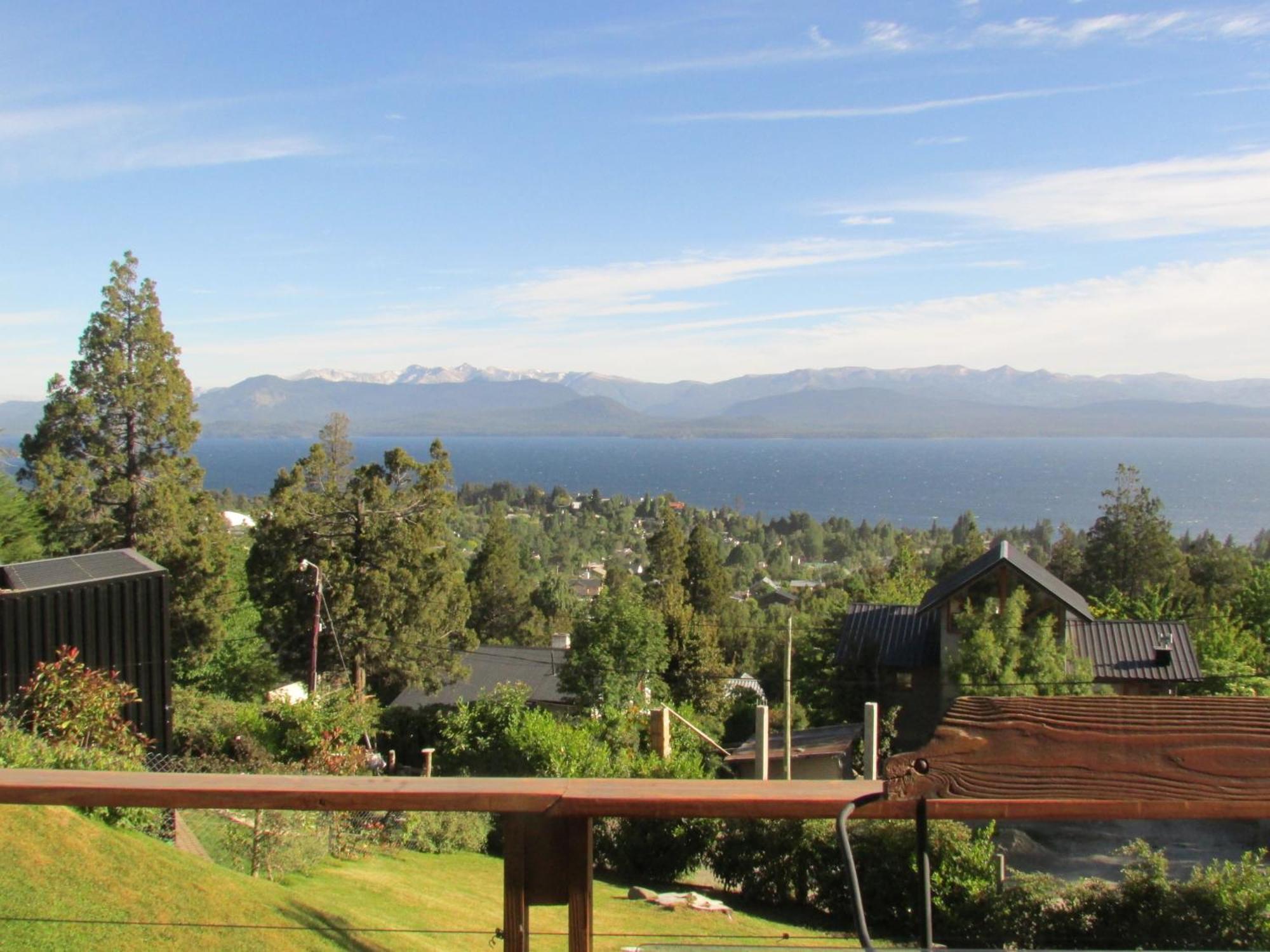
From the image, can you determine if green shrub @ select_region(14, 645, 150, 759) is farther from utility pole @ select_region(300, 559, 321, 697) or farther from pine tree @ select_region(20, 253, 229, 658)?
pine tree @ select_region(20, 253, 229, 658)

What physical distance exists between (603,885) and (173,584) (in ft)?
61.7

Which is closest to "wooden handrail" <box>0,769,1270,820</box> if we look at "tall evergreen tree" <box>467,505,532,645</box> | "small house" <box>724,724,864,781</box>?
"small house" <box>724,724,864,781</box>

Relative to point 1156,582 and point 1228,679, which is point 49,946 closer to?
point 1228,679

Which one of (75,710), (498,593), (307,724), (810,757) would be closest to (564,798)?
(75,710)

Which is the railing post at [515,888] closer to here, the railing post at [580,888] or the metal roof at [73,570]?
the railing post at [580,888]

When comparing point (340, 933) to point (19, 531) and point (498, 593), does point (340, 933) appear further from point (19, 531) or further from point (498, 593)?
point (498, 593)

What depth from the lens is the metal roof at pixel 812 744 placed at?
46.1 feet

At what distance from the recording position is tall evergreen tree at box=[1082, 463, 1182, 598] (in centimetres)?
2752

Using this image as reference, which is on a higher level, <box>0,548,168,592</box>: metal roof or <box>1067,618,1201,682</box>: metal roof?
<box>0,548,168,592</box>: metal roof

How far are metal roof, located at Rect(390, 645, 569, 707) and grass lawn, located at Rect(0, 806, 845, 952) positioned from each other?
1636cm

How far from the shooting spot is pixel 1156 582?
27016 mm

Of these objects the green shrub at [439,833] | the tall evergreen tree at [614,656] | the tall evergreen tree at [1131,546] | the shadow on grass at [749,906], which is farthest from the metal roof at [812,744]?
the tall evergreen tree at [1131,546]

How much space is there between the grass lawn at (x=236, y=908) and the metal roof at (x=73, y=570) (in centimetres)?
830

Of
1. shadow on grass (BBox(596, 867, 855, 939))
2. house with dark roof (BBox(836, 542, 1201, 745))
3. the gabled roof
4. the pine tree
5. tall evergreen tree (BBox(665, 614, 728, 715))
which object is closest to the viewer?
shadow on grass (BBox(596, 867, 855, 939))
